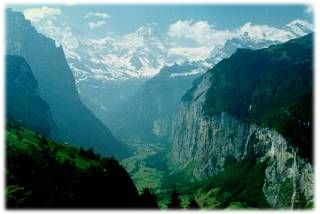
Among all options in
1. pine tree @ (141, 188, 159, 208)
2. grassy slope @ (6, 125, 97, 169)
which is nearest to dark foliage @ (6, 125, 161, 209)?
pine tree @ (141, 188, 159, 208)

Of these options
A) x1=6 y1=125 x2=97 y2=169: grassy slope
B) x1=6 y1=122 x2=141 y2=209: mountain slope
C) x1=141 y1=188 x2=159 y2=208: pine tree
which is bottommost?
x1=141 y1=188 x2=159 y2=208: pine tree

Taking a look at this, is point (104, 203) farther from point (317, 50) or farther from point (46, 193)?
point (317, 50)

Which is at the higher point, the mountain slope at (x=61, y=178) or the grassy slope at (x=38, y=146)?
the grassy slope at (x=38, y=146)

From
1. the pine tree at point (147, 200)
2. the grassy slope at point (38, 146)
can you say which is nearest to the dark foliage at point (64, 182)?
the pine tree at point (147, 200)

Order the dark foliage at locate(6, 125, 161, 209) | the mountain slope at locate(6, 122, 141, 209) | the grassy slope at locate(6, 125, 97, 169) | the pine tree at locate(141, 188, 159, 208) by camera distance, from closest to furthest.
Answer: the mountain slope at locate(6, 122, 141, 209)
the dark foliage at locate(6, 125, 161, 209)
the grassy slope at locate(6, 125, 97, 169)
the pine tree at locate(141, 188, 159, 208)

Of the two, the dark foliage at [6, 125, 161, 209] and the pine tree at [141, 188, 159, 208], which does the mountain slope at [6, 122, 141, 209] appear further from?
the pine tree at [141, 188, 159, 208]

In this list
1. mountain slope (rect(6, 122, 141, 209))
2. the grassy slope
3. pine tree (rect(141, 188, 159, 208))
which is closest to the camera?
mountain slope (rect(6, 122, 141, 209))

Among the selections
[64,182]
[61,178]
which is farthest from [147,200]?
A: [64,182]

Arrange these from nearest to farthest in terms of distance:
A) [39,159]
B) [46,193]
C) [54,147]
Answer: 1. [46,193]
2. [39,159]
3. [54,147]

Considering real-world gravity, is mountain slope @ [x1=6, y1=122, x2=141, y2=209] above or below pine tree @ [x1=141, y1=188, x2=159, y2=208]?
above

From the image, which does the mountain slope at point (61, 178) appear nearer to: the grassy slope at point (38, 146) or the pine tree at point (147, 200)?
the grassy slope at point (38, 146)

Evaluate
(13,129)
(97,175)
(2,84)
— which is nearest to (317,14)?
(2,84)
